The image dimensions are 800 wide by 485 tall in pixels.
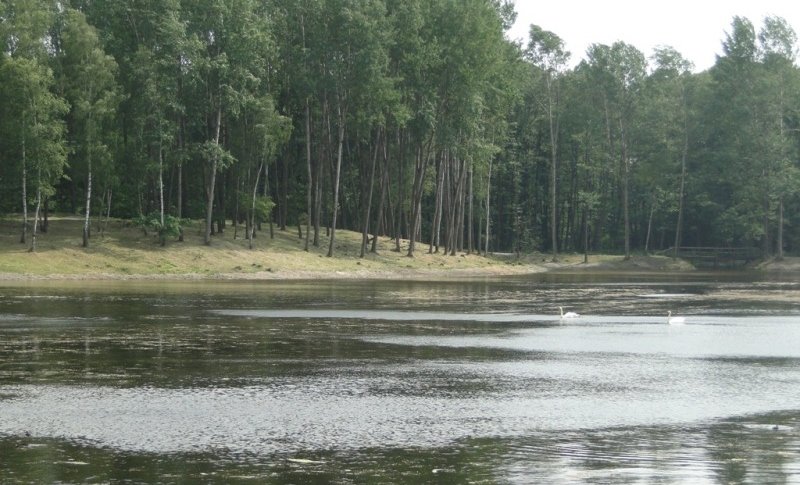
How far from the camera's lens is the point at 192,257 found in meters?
71.1

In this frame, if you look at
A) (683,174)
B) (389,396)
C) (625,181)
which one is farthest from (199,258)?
(683,174)

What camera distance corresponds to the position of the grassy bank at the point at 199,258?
2544 inches

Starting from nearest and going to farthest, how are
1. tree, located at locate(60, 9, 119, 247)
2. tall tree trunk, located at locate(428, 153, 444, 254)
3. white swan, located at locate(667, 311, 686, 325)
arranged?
white swan, located at locate(667, 311, 686, 325)
tree, located at locate(60, 9, 119, 247)
tall tree trunk, located at locate(428, 153, 444, 254)

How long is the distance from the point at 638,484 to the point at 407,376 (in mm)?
11048

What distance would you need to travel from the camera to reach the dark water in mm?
14289

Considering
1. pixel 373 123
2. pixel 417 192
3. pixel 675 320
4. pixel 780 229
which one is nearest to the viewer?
pixel 675 320

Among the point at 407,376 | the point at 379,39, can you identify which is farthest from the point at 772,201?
the point at 407,376

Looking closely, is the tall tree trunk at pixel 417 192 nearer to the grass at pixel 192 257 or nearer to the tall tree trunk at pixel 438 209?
the grass at pixel 192 257

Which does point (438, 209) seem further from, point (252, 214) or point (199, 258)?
point (199, 258)

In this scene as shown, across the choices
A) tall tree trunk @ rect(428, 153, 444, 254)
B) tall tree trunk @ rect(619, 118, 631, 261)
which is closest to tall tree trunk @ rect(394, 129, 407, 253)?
tall tree trunk @ rect(428, 153, 444, 254)

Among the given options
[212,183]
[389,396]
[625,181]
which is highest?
[625,181]

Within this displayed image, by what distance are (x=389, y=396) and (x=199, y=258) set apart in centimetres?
5223

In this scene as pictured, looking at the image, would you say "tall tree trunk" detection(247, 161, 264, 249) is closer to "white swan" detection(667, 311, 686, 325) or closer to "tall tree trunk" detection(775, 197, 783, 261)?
"white swan" detection(667, 311, 686, 325)

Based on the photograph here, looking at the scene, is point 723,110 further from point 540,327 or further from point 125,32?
point 540,327
